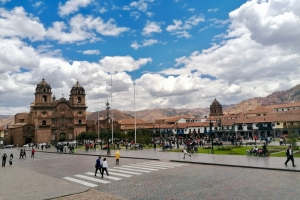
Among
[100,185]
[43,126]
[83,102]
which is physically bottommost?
[100,185]

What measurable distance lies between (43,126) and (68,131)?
8.65 metres

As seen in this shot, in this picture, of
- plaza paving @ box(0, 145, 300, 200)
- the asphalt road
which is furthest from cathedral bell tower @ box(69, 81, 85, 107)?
plaza paving @ box(0, 145, 300, 200)

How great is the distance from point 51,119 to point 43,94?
28.0 feet

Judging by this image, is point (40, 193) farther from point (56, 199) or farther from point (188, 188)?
point (188, 188)

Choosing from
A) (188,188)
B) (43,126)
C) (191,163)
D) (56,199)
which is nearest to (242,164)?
(191,163)

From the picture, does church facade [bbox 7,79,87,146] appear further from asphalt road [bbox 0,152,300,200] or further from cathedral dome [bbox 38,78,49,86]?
asphalt road [bbox 0,152,300,200]

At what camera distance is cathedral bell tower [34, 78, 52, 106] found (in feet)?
301

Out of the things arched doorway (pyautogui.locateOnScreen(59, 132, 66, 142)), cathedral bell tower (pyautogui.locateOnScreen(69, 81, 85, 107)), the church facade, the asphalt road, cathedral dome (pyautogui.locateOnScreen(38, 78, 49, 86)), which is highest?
cathedral dome (pyautogui.locateOnScreen(38, 78, 49, 86))

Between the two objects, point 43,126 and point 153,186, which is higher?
point 43,126

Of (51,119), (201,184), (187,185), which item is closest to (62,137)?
(51,119)

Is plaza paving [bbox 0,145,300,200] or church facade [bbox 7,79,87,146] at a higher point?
church facade [bbox 7,79,87,146]

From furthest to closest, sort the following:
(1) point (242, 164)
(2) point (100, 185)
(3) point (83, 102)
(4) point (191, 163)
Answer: (3) point (83, 102) → (4) point (191, 163) → (1) point (242, 164) → (2) point (100, 185)

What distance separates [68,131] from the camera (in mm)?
96125

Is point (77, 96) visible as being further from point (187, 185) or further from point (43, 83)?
point (187, 185)
